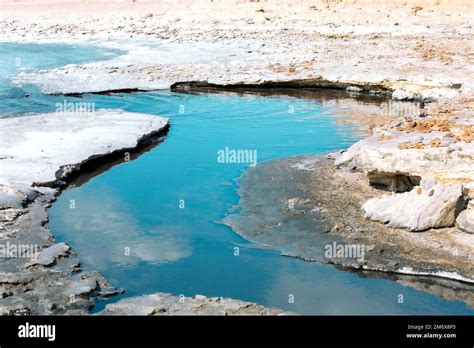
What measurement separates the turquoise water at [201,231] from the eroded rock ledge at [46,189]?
28 cm

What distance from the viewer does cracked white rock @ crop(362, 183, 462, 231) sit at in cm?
826

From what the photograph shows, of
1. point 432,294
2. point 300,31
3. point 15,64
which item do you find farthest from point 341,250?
point 300,31

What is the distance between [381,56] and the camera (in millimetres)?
20609

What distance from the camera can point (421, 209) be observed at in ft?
27.4

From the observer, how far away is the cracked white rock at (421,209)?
826cm

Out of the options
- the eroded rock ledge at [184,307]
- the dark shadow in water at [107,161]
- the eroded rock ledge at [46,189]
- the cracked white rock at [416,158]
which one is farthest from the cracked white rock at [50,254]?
the cracked white rock at [416,158]

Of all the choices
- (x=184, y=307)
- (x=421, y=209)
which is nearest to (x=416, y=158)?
(x=421, y=209)

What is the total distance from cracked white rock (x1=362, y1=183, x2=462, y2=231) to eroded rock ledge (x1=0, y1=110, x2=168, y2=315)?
3.54 metres

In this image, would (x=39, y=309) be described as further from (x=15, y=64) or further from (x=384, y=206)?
(x=15, y=64)

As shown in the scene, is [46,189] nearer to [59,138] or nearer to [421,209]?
[59,138]

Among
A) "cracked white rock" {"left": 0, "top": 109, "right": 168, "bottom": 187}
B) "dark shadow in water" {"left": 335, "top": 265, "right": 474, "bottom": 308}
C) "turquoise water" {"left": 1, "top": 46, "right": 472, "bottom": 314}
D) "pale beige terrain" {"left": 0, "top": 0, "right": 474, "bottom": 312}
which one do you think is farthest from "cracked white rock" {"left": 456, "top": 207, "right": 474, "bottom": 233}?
"cracked white rock" {"left": 0, "top": 109, "right": 168, "bottom": 187}

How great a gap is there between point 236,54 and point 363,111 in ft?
24.8

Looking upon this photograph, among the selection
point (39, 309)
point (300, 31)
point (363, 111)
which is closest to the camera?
point (39, 309)

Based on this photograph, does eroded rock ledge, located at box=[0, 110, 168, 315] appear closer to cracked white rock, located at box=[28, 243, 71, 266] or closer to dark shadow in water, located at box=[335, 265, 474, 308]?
cracked white rock, located at box=[28, 243, 71, 266]
